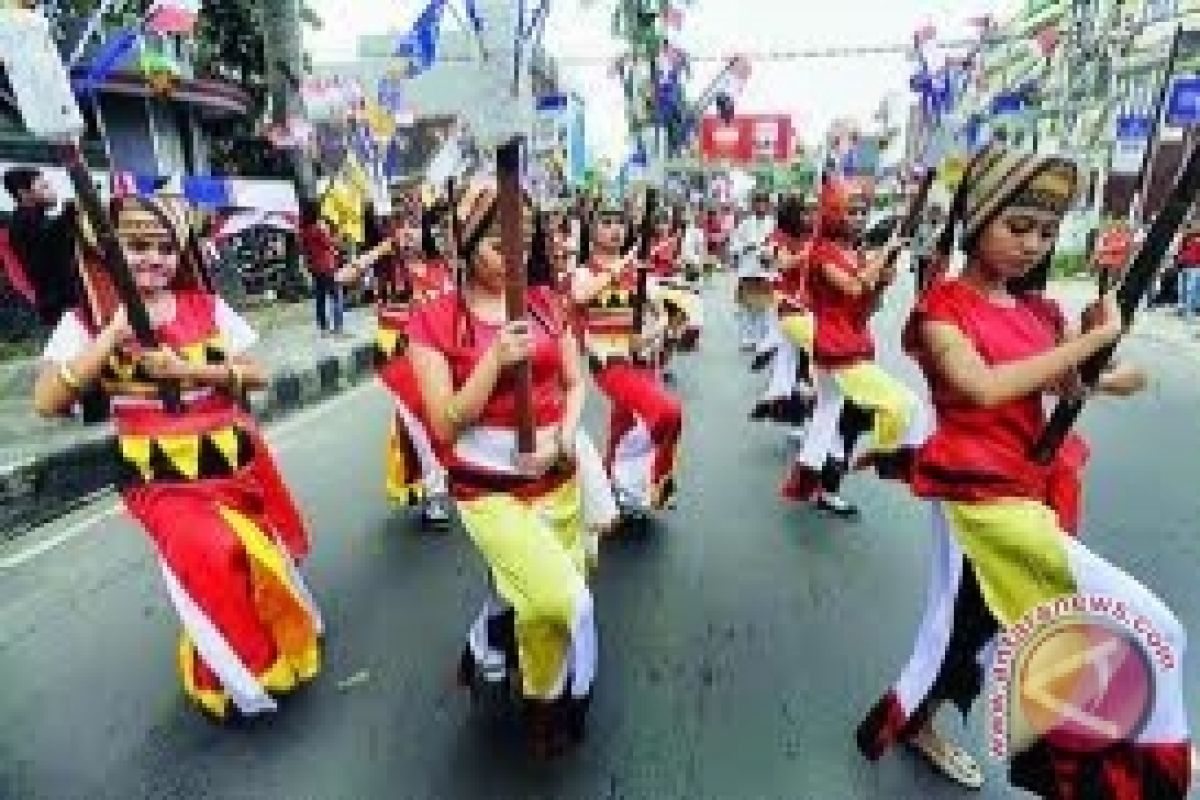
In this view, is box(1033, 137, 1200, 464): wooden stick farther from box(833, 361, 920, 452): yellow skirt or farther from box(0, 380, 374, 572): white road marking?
box(0, 380, 374, 572): white road marking

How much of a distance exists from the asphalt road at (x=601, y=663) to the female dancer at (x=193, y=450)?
0.33m

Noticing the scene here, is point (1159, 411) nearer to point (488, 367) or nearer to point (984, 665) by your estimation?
point (984, 665)

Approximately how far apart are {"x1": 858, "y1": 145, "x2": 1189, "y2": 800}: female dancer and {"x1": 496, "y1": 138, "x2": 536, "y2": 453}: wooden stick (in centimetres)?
111

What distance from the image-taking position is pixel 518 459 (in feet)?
11.6

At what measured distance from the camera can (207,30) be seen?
64.1ft

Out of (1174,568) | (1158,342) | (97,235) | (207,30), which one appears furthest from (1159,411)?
(207,30)

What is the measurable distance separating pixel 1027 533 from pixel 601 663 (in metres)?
2.02

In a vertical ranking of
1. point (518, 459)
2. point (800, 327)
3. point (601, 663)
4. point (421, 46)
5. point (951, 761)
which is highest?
point (421, 46)

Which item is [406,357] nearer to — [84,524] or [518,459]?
[84,524]

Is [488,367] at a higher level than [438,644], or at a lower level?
higher

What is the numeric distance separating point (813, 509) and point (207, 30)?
16213mm

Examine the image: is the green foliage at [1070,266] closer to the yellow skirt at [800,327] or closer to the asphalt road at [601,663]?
the asphalt road at [601,663]

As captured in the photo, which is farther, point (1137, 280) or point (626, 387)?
point (626, 387)

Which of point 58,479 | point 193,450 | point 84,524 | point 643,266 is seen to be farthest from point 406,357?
A: point 58,479
